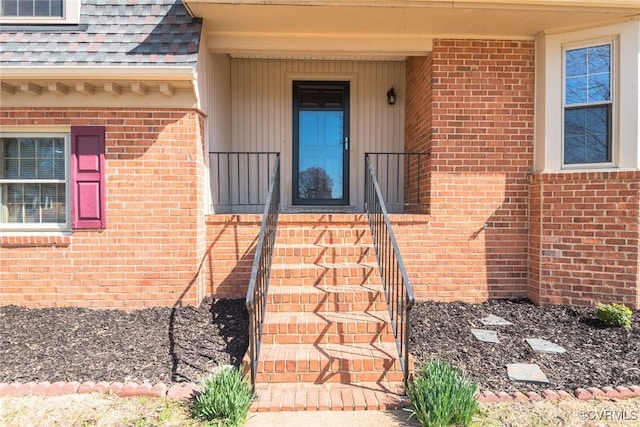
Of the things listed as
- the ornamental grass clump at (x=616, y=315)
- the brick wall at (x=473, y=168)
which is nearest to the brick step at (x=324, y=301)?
the brick wall at (x=473, y=168)

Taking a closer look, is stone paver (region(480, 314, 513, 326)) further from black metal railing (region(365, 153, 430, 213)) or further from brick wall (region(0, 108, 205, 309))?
brick wall (region(0, 108, 205, 309))

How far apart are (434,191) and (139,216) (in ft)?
12.2

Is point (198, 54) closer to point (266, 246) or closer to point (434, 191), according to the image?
point (266, 246)

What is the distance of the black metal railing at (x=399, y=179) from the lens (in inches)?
232

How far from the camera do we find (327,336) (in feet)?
12.0

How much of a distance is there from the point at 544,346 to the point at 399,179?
3.45 metres

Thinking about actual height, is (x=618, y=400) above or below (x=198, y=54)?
below

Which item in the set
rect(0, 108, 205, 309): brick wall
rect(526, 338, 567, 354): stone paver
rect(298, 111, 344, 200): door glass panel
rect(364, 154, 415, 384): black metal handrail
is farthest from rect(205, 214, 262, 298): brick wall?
rect(526, 338, 567, 354): stone paver

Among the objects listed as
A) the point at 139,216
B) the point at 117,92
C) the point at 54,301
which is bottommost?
the point at 54,301

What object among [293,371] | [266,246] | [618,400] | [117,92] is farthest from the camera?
[117,92]

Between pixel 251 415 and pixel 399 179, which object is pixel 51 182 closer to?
pixel 251 415

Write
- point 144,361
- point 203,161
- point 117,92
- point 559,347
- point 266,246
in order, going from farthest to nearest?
point 203,161 → point 117,92 → point 266,246 → point 559,347 → point 144,361

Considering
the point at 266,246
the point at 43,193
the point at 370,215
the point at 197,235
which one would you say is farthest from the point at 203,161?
the point at 370,215

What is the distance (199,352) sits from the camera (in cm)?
372
